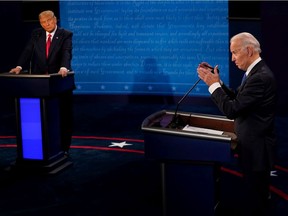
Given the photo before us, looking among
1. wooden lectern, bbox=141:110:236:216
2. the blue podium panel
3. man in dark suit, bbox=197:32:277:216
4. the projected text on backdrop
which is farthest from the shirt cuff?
the projected text on backdrop

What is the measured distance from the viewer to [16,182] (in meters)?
4.71

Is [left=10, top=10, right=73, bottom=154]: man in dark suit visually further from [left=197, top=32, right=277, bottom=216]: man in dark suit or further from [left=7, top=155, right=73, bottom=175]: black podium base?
[left=197, top=32, right=277, bottom=216]: man in dark suit

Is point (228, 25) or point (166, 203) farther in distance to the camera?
point (228, 25)

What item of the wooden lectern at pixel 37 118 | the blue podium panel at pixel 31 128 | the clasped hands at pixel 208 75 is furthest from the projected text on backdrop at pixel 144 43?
the clasped hands at pixel 208 75

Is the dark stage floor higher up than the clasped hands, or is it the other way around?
the clasped hands

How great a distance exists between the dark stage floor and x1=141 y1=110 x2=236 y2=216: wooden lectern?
2.35 feet

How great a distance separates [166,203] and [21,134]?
86.4 inches

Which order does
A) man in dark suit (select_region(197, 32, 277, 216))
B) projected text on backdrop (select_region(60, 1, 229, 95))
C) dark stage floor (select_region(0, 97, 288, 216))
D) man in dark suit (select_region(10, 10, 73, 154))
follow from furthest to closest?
1. projected text on backdrop (select_region(60, 1, 229, 95))
2. man in dark suit (select_region(10, 10, 73, 154))
3. dark stage floor (select_region(0, 97, 288, 216))
4. man in dark suit (select_region(197, 32, 277, 216))

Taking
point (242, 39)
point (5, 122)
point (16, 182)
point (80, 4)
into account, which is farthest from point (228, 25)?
point (242, 39)

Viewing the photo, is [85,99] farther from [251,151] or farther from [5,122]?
[251,151]

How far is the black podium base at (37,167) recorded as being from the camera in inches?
192

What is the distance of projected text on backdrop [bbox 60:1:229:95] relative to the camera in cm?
780

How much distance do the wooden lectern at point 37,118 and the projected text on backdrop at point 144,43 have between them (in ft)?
10.6

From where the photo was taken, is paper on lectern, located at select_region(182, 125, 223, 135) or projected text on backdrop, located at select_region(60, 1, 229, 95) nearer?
paper on lectern, located at select_region(182, 125, 223, 135)
